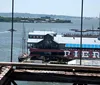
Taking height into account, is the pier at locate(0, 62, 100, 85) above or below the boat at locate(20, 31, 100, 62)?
above

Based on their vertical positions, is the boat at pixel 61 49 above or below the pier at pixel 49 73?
below

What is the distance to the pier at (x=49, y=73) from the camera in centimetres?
330

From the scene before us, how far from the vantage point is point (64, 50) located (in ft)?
91.9

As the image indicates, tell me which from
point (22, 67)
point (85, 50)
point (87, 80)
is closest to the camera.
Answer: point (87, 80)

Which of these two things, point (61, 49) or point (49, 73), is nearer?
point (49, 73)

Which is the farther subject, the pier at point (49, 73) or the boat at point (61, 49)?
the boat at point (61, 49)

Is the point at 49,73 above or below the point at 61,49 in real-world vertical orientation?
above

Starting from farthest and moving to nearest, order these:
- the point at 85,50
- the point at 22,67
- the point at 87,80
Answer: the point at 85,50 → the point at 22,67 → the point at 87,80

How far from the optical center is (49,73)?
336 centimetres

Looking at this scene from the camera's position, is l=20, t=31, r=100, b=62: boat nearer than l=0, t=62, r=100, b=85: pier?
No

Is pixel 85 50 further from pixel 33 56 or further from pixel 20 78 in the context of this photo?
pixel 20 78

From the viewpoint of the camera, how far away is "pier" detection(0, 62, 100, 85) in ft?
10.8

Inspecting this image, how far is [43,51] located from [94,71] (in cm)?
2522

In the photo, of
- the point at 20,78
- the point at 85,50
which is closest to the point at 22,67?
the point at 20,78
